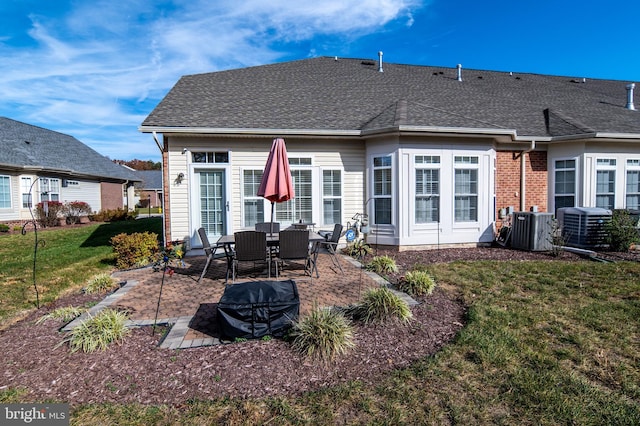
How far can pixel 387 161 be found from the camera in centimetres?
919

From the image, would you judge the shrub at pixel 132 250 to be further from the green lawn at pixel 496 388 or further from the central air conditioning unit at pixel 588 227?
the central air conditioning unit at pixel 588 227

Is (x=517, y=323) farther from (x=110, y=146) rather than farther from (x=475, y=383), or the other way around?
(x=110, y=146)

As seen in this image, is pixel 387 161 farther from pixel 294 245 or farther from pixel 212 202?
pixel 212 202

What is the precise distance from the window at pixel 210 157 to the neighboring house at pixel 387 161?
0.03 metres

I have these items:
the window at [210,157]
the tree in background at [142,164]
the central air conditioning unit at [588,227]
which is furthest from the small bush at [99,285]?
the tree in background at [142,164]

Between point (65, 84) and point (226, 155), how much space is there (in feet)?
36.3

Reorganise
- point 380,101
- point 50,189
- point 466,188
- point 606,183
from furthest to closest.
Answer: point 50,189 < point 380,101 < point 606,183 < point 466,188

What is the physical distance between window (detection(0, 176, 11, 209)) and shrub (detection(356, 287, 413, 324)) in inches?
808

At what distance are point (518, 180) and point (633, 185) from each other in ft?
11.3

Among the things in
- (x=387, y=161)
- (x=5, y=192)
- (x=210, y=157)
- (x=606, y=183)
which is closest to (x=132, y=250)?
(x=210, y=157)

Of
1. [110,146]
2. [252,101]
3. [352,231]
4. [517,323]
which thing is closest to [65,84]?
[252,101]

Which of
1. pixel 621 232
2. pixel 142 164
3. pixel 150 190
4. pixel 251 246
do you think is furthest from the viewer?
pixel 142 164

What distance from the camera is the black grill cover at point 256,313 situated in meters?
3.75

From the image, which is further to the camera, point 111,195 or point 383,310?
point 111,195
